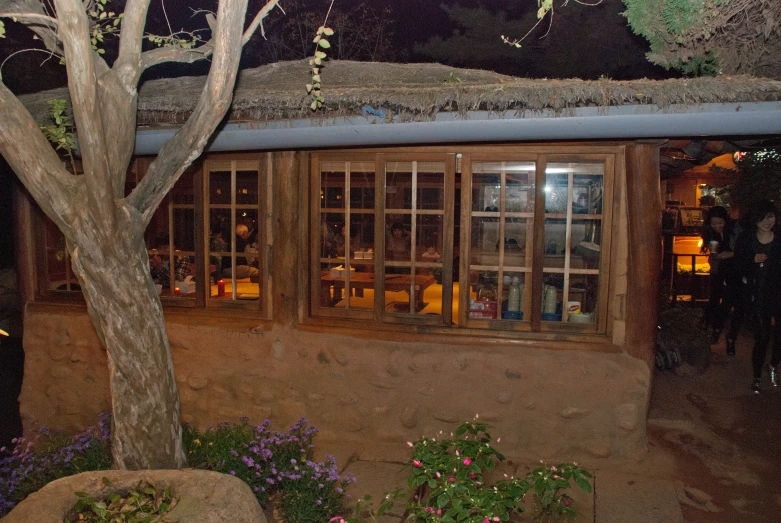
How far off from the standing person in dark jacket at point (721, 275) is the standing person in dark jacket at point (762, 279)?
1.03m

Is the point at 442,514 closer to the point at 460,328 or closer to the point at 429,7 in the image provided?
the point at 460,328

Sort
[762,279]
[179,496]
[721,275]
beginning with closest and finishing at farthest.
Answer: [179,496] < [762,279] < [721,275]

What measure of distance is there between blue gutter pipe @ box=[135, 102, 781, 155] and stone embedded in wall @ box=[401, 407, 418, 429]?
2.26 metres

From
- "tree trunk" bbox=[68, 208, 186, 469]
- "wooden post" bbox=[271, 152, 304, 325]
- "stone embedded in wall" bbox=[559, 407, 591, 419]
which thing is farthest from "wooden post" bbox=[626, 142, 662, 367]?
→ "tree trunk" bbox=[68, 208, 186, 469]

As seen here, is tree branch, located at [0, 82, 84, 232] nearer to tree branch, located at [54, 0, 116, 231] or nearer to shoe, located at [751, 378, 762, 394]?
tree branch, located at [54, 0, 116, 231]

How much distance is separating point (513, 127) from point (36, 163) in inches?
113

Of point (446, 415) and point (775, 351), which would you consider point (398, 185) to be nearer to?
point (446, 415)

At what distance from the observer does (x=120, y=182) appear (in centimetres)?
336

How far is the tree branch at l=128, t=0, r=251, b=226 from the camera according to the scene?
3084mm

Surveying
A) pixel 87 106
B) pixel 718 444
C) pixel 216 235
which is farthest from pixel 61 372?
pixel 718 444

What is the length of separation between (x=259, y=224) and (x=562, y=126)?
110 inches

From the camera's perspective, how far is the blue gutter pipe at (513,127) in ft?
12.3

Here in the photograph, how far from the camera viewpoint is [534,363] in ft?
16.1

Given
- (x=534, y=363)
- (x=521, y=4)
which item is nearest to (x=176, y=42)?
(x=534, y=363)
